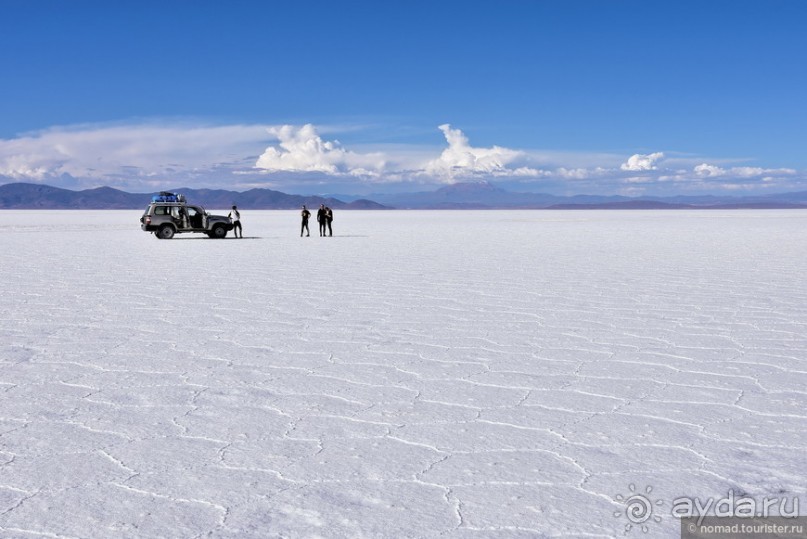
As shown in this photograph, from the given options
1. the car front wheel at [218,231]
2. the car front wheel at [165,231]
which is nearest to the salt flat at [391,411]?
the car front wheel at [218,231]

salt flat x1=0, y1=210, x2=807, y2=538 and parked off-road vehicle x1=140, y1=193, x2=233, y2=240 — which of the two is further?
parked off-road vehicle x1=140, y1=193, x2=233, y2=240

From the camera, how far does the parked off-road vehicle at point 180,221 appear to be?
1131 inches

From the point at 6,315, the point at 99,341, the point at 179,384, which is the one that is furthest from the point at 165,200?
the point at 179,384

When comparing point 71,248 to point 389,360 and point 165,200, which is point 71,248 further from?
point 389,360

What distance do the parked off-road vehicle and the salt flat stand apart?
1780 centimetres

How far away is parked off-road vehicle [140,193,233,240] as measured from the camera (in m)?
28.7

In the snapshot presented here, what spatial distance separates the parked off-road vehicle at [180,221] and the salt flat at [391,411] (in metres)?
17.8

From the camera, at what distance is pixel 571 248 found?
22688 mm

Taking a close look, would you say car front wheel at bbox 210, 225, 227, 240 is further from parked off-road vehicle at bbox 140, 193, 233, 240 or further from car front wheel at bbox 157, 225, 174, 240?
car front wheel at bbox 157, 225, 174, 240

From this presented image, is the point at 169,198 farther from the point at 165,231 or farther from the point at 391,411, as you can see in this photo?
the point at 391,411

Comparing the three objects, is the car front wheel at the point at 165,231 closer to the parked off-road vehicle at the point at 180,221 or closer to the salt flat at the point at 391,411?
the parked off-road vehicle at the point at 180,221

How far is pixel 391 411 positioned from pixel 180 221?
2553cm

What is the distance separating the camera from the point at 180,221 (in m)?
29.0

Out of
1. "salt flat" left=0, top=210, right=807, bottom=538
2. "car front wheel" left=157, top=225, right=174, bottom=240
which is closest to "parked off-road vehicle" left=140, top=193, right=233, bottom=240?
"car front wheel" left=157, top=225, right=174, bottom=240
